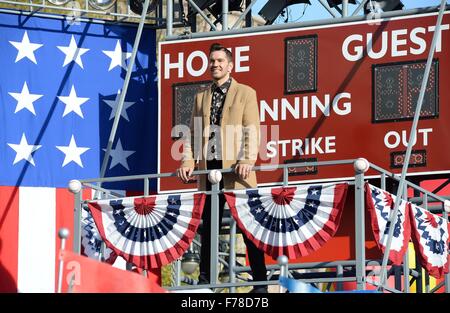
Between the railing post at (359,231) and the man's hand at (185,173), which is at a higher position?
the man's hand at (185,173)

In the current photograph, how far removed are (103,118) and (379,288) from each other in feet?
23.1

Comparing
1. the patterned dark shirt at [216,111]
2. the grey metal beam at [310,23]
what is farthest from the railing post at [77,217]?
the grey metal beam at [310,23]

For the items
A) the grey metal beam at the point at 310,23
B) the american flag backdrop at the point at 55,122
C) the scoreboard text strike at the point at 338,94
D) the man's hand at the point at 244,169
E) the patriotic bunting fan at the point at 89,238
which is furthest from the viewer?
the american flag backdrop at the point at 55,122

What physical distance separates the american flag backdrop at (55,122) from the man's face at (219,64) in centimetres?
492

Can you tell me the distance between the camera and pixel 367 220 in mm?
18219

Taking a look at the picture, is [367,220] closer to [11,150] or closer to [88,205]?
[88,205]

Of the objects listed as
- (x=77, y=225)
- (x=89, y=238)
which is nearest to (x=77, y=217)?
(x=77, y=225)

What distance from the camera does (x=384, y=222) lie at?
681 inches

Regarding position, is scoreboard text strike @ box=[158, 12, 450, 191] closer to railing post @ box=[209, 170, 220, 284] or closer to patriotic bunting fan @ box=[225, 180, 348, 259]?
patriotic bunting fan @ box=[225, 180, 348, 259]

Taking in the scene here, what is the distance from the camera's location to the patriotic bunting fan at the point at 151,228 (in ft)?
59.0

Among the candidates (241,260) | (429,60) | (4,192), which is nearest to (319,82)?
(429,60)

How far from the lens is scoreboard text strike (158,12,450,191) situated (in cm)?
1947

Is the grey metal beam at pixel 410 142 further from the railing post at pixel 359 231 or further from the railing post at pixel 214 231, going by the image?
the railing post at pixel 214 231

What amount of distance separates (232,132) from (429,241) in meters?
2.87
